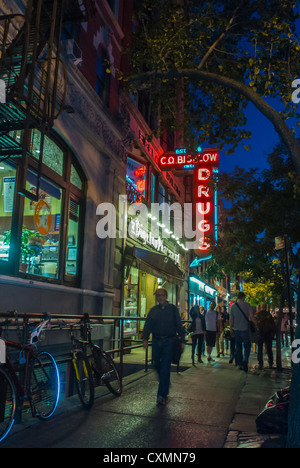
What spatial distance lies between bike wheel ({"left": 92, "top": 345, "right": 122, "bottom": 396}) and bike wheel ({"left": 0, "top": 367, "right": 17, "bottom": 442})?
1.79m

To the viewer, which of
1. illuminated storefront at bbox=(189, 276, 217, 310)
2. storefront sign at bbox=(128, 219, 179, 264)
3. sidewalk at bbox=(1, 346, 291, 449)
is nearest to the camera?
sidewalk at bbox=(1, 346, 291, 449)

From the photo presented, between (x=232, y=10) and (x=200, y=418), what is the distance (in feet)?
25.3

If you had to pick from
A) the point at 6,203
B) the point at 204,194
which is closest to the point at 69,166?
the point at 6,203

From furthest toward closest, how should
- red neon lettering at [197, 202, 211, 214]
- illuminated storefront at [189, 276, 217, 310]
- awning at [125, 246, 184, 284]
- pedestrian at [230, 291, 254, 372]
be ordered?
1. illuminated storefront at [189, 276, 217, 310]
2. red neon lettering at [197, 202, 211, 214]
3. awning at [125, 246, 184, 284]
4. pedestrian at [230, 291, 254, 372]

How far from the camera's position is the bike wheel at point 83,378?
555cm

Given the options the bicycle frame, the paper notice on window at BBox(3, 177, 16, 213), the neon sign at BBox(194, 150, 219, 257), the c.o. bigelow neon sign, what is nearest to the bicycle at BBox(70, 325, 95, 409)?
the bicycle frame

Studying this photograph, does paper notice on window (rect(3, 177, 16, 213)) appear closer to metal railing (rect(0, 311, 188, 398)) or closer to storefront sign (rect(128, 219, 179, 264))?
metal railing (rect(0, 311, 188, 398))

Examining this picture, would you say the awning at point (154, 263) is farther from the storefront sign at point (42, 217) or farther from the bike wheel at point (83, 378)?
the bike wheel at point (83, 378)

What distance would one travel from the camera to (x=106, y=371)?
632cm

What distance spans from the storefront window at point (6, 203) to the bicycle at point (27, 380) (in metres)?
2.66

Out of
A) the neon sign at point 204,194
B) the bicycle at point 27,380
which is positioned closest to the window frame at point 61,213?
the bicycle at point 27,380

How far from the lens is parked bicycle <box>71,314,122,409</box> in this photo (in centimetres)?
559

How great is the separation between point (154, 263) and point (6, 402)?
32.3 feet

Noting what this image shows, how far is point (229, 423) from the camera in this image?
520cm
